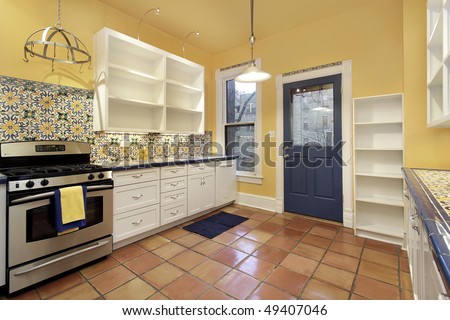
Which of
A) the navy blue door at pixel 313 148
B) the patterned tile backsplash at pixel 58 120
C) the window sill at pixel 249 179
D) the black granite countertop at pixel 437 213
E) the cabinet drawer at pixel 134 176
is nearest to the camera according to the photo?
the black granite countertop at pixel 437 213

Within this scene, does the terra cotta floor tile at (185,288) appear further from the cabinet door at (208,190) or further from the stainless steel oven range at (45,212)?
the cabinet door at (208,190)

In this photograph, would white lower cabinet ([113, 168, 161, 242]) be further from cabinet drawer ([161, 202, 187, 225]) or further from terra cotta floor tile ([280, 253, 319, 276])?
terra cotta floor tile ([280, 253, 319, 276])

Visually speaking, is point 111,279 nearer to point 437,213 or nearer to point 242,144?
point 437,213

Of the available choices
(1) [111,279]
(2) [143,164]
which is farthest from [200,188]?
(1) [111,279]

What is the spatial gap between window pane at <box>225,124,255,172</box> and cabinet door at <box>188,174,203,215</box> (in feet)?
3.62

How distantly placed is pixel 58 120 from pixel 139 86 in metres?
1.16

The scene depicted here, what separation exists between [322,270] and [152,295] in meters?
1.49

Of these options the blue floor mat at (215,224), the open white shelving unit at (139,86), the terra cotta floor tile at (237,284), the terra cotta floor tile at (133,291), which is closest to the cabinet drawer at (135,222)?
the blue floor mat at (215,224)

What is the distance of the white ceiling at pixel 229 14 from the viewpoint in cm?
281

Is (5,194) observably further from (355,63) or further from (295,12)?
(355,63)

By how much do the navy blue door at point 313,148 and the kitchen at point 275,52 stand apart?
0.24 m

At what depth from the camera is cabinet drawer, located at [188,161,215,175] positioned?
10.5ft

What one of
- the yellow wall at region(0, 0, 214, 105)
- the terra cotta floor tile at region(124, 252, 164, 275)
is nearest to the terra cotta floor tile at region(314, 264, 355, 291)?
the terra cotta floor tile at region(124, 252, 164, 275)

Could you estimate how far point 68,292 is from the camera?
1.72 m
